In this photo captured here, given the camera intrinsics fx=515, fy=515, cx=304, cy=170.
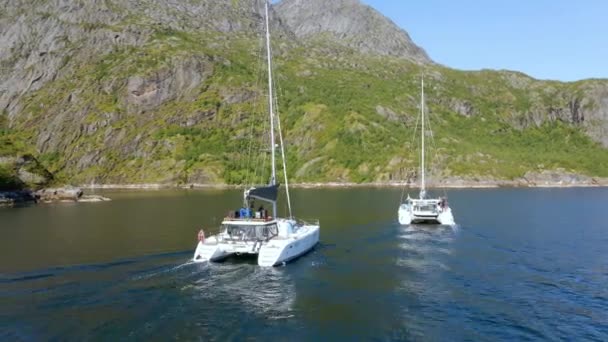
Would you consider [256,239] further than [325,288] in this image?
Yes

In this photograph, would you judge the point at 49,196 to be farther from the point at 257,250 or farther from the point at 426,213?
the point at 257,250

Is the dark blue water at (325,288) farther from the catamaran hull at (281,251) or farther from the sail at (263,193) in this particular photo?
the sail at (263,193)

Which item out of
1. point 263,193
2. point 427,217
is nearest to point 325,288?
point 263,193

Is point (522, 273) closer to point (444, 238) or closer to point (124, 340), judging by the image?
point (444, 238)

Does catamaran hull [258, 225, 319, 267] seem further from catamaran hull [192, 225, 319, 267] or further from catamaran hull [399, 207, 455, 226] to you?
catamaran hull [399, 207, 455, 226]

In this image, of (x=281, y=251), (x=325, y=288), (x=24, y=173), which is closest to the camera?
(x=325, y=288)

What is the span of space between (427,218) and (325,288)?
1642 inches

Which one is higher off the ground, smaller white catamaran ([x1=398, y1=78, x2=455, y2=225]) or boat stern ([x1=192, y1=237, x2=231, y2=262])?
smaller white catamaran ([x1=398, y1=78, x2=455, y2=225])

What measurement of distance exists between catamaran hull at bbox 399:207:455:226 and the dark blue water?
18.1 ft

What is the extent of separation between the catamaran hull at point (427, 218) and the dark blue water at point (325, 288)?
553 cm

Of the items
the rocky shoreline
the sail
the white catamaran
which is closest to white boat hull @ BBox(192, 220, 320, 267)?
the white catamaran

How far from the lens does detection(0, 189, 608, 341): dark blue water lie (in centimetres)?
3072

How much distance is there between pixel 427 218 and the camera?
256 feet

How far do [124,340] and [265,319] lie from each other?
27.7 ft
